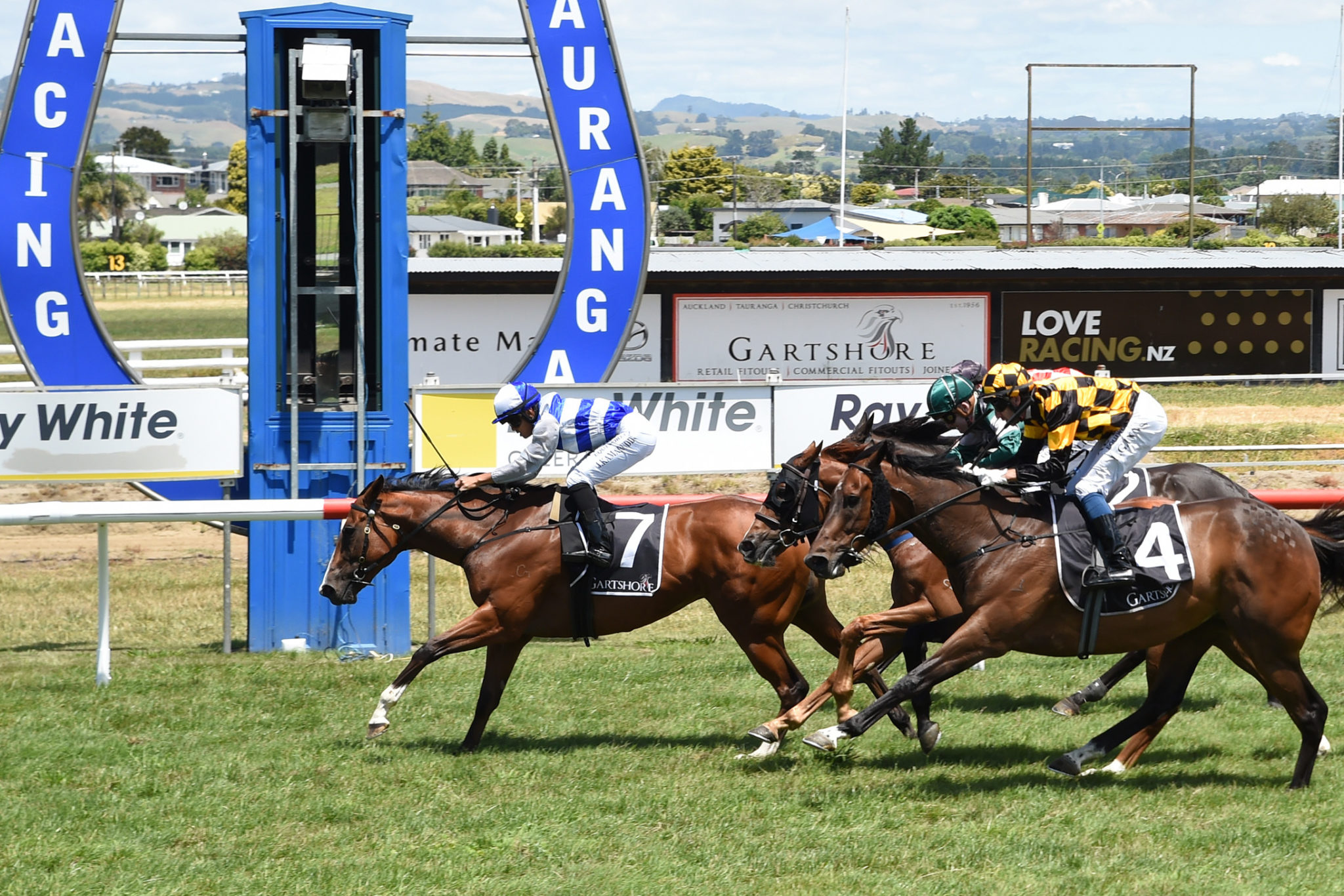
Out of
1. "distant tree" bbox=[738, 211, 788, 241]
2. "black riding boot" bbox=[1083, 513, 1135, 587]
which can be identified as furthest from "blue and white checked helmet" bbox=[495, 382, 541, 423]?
"distant tree" bbox=[738, 211, 788, 241]

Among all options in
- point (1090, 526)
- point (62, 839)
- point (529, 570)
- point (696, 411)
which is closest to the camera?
point (62, 839)

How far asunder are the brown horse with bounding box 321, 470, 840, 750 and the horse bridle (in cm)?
48

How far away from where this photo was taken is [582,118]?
Answer: 29.6 ft

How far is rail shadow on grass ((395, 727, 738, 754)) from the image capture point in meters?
6.48

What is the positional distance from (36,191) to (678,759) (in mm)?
5113

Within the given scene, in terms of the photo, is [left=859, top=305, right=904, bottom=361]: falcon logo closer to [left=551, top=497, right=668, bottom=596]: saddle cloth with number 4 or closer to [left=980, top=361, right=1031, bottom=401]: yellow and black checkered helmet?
[left=551, top=497, right=668, bottom=596]: saddle cloth with number 4

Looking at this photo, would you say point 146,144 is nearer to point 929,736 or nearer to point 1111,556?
point 929,736

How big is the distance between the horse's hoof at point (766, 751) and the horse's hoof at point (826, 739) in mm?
240

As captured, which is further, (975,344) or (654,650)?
(975,344)

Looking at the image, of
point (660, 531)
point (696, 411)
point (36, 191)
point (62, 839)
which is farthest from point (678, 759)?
point (36, 191)

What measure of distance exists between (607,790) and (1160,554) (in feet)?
7.78

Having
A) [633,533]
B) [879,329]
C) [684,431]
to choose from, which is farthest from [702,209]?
[633,533]

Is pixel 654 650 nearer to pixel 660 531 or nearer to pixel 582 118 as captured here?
pixel 660 531

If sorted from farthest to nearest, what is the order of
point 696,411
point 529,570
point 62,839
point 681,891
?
point 696,411, point 529,570, point 62,839, point 681,891
